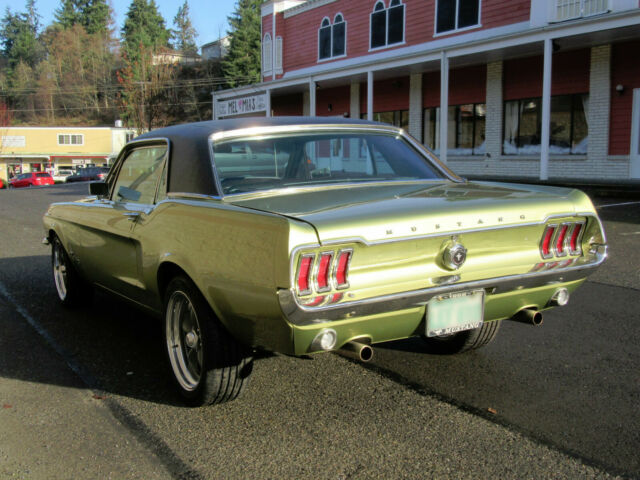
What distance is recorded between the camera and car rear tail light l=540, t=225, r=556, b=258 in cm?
355

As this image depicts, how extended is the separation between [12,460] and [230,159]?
78.6 inches

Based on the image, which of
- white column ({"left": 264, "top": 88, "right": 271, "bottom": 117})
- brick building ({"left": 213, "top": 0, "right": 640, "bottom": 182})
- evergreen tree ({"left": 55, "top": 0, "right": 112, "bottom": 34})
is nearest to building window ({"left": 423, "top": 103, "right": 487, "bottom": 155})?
brick building ({"left": 213, "top": 0, "right": 640, "bottom": 182})

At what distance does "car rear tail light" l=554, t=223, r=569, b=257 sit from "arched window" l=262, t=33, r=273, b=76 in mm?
26513

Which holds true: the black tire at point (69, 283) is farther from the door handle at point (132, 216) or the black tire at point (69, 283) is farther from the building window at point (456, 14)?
the building window at point (456, 14)

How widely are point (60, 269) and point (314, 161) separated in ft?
9.83

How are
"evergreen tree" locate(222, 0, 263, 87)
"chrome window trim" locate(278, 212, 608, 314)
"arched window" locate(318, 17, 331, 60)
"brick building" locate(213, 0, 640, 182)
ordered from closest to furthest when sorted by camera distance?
"chrome window trim" locate(278, 212, 608, 314) → "brick building" locate(213, 0, 640, 182) → "arched window" locate(318, 17, 331, 60) → "evergreen tree" locate(222, 0, 263, 87)

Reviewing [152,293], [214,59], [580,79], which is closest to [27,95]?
[214,59]

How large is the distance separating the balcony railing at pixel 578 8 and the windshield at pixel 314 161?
43.6 ft

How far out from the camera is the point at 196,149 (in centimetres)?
393

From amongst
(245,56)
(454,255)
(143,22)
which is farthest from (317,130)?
(143,22)

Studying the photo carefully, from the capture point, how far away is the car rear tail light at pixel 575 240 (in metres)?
3.67

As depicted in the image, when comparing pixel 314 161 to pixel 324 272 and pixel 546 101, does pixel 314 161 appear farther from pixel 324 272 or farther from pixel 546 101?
pixel 546 101

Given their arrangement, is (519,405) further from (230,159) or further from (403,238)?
(230,159)

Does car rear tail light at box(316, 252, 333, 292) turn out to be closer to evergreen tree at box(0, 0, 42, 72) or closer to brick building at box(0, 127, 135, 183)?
brick building at box(0, 127, 135, 183)
